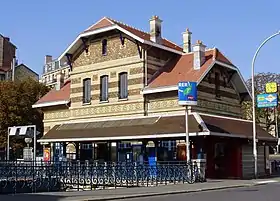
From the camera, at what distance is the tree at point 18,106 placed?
51.2m

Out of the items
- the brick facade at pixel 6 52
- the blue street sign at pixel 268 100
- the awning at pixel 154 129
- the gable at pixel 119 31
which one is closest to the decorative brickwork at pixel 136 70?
the gable at pixel 119 31

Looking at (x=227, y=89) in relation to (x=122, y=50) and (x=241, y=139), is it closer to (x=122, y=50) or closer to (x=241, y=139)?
(x=241, y=139)

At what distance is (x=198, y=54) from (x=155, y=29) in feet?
13.6

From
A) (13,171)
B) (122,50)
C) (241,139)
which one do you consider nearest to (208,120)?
(241,139)

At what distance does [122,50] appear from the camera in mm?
34562

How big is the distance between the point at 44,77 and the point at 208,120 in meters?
103

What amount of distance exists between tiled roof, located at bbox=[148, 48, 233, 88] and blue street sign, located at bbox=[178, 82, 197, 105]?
3.17m

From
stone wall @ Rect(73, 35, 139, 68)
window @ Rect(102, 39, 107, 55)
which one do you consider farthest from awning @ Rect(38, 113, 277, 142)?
window @ Rect(102, 39, 107, 55)

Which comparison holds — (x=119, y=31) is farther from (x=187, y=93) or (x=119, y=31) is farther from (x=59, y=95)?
(x=59, y=95)

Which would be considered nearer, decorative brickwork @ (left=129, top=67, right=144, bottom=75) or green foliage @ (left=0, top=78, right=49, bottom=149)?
decorative brickwork @ (left=129, top=67, right=144, bottom=75)

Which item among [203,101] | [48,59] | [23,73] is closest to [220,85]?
[203,101]

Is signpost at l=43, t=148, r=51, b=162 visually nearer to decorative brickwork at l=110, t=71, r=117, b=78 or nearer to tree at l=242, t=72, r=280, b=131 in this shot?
decorative brickwork at l=110, t=71, r=117, b=78

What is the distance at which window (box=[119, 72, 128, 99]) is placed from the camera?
3434 cm

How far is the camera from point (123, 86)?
3466cm
